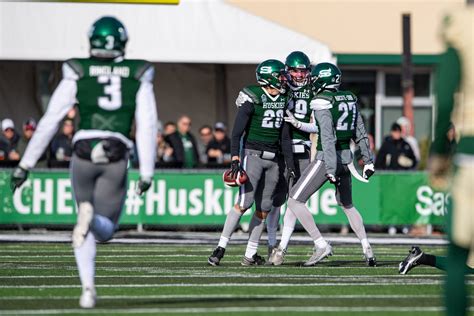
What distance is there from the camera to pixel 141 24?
22625 mm

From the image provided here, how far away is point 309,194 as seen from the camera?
44.3ft

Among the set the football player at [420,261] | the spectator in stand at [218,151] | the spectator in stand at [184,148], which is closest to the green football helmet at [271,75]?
the football player at [420,261]

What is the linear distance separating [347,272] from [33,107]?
1324cm

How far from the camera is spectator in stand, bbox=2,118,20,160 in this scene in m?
21.6

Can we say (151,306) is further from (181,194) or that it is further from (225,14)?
(225,14)

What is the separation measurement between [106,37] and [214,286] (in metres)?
2.39

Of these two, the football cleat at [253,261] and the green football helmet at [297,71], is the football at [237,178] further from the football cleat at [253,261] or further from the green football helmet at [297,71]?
the green football helmet at [297,71]

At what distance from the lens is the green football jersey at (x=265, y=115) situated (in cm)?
1348

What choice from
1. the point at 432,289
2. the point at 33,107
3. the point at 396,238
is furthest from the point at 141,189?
the point at 33,107

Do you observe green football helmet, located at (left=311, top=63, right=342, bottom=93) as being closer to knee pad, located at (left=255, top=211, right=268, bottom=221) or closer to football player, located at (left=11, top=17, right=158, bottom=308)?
knee pad, located at (left=255, top=211, right=268, bottom=221)

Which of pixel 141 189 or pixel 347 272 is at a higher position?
pixel 141 189

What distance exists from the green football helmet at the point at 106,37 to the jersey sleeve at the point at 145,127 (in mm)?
267

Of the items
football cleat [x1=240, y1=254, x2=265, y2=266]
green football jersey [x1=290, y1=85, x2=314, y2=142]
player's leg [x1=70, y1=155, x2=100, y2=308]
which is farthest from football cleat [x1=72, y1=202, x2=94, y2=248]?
green football jersey [x1=290, y1=85, x2=314, y2=142]

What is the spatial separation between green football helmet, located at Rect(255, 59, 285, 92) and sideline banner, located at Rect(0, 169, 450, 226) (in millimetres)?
7108
